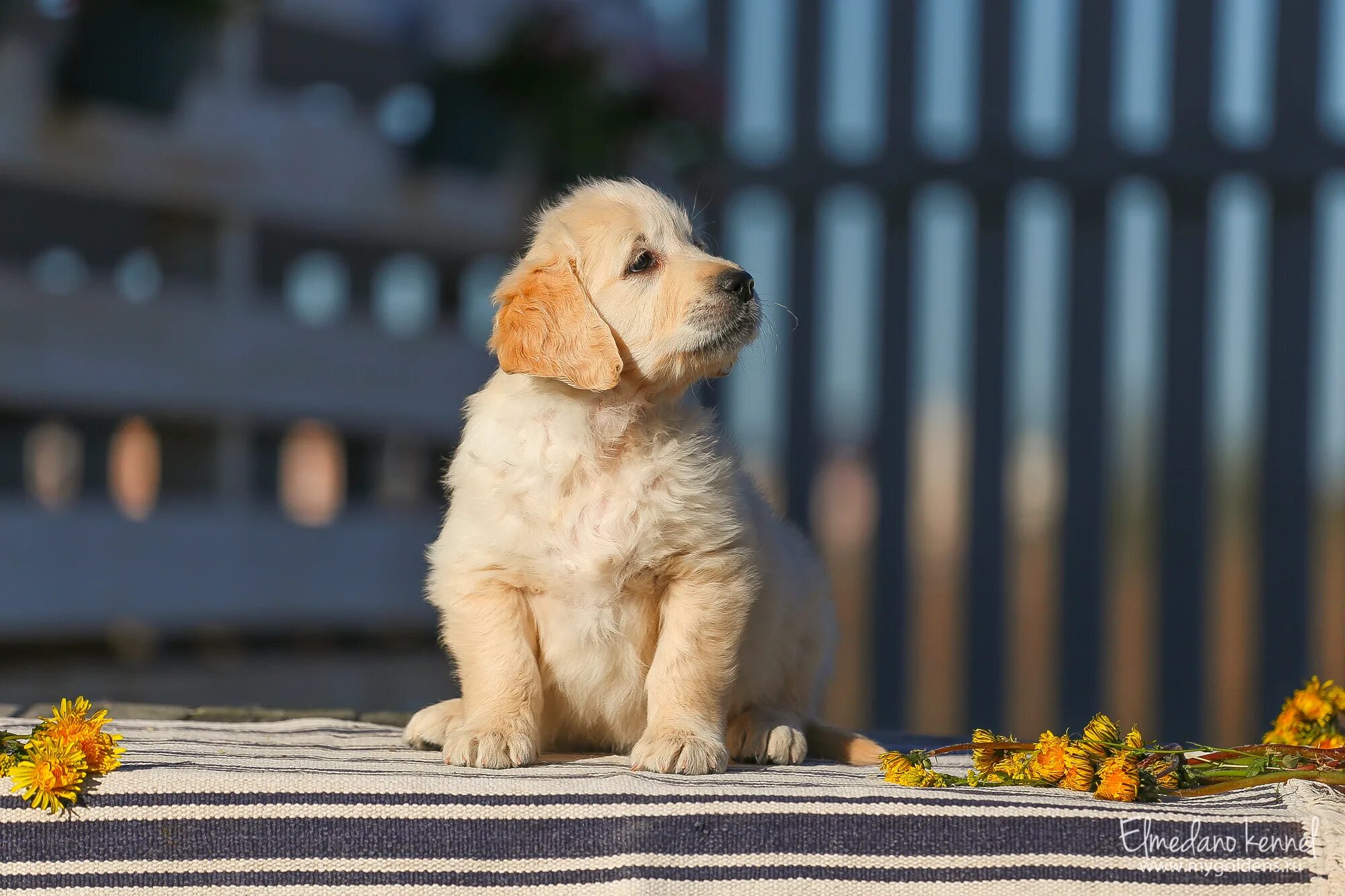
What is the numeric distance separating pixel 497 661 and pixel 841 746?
0.65m

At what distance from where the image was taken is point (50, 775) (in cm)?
184

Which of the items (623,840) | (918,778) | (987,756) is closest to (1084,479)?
(987,756)

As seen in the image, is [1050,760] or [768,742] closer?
[1050,760]

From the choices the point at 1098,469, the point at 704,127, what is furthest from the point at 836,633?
the point at 704,127

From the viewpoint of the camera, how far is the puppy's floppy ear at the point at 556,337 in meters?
2.31

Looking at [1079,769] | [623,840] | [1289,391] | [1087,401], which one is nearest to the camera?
[623,840]

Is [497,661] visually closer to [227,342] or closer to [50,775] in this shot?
[50,775]

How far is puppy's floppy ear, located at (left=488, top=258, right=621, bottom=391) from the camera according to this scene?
2.31m

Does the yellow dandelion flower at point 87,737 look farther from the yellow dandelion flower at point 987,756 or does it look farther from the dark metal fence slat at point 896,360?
the dark metal fence slat at point 896,360

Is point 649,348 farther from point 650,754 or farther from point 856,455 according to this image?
point 856,455

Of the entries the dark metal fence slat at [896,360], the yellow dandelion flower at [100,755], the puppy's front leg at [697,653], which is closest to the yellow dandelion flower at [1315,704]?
the puppy's front leg at [697,653]

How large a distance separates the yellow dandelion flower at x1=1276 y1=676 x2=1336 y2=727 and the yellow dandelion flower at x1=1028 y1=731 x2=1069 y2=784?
589 millimetres

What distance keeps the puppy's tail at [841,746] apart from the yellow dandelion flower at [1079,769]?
0.50 meters

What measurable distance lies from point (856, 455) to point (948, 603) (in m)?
0.68
